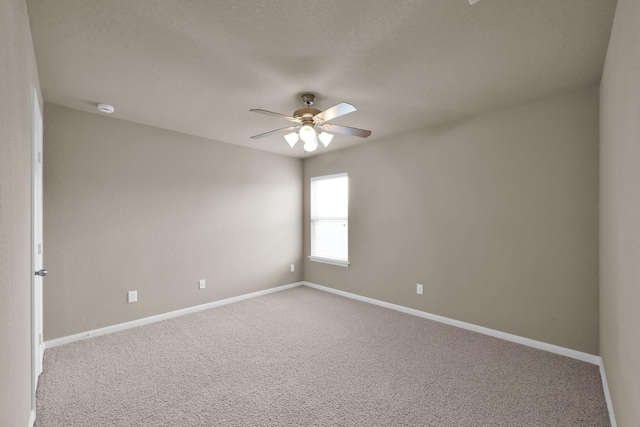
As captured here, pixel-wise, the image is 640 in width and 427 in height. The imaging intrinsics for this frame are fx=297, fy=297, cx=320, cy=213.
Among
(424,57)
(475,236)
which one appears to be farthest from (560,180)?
(424,57)

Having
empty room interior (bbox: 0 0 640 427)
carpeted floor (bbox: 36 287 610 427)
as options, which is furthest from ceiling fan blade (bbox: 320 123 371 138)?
carpeted floor (bbox: 36 287 610 427)

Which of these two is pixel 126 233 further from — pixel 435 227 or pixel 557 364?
pixel 557 364

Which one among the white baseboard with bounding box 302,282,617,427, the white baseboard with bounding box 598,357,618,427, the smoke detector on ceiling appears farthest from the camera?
the smoke detector on ceiling

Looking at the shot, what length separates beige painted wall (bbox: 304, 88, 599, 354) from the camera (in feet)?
8.88

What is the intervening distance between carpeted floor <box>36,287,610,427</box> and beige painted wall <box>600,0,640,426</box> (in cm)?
51

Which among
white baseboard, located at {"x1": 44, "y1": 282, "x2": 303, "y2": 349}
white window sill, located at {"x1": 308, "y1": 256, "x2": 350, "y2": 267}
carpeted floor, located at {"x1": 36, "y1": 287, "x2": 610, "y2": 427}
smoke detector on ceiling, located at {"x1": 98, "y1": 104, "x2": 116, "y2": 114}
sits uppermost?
smoke detector on ceiling, located at {"x1": 98, "y1": 104, "x2": 116, "y2": 114}

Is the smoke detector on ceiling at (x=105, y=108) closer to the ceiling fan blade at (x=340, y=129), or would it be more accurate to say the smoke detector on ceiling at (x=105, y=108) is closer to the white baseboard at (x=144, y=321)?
the ceiling fan blade at (x=340, y=129)

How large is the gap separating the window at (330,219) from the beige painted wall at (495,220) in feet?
1.24

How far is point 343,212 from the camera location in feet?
16.2

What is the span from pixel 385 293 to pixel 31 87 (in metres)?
4.15

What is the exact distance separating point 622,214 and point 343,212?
11.5 ft

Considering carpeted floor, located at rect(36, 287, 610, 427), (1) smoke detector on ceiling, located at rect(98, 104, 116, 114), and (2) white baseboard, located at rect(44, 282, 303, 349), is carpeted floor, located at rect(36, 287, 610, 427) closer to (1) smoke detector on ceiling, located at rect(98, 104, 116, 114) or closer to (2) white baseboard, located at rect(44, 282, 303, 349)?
(2) white baseboard, located at rect(44, 282, 303, 349)

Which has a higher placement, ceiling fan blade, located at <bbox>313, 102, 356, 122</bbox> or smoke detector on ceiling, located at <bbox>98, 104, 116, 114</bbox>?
smoke detector on ceiling, located at <bbox>98, 104, 116, 114</bbox>

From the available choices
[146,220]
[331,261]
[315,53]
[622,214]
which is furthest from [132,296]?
[622,214]
